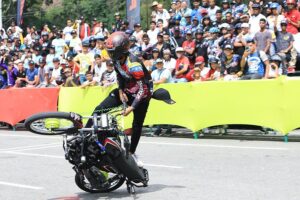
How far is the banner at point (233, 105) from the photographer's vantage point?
1202 centimetres

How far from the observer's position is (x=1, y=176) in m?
8.85

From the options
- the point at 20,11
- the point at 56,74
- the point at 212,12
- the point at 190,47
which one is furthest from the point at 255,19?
the point at 20,11

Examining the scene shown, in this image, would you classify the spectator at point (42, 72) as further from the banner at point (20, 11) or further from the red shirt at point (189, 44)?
the banner at point (20, 11)

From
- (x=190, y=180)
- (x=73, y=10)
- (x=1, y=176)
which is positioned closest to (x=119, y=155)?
(x=190, y=180)

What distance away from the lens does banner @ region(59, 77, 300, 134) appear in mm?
12016

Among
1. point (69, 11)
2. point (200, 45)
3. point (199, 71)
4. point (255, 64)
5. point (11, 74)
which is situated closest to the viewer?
point (255, 64)

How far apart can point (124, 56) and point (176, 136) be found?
7220 mm

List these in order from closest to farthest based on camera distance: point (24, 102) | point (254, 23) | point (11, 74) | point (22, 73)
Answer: point (254, 23) → point (24, 102) → point (11, 74) → point (22, 73)

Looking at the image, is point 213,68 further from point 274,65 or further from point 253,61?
point 274,65

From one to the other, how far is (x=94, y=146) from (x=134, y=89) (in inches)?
43.9

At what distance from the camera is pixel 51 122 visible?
22.4ft

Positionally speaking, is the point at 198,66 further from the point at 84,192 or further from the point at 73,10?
the point at 73,10

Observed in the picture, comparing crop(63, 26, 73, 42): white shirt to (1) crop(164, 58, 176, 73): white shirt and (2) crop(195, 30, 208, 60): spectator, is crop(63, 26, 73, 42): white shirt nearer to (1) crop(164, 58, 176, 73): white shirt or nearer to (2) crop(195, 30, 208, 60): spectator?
(2) crop(195, 30, 208, 60): spectator

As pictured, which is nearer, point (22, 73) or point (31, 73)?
point (31, 73)
